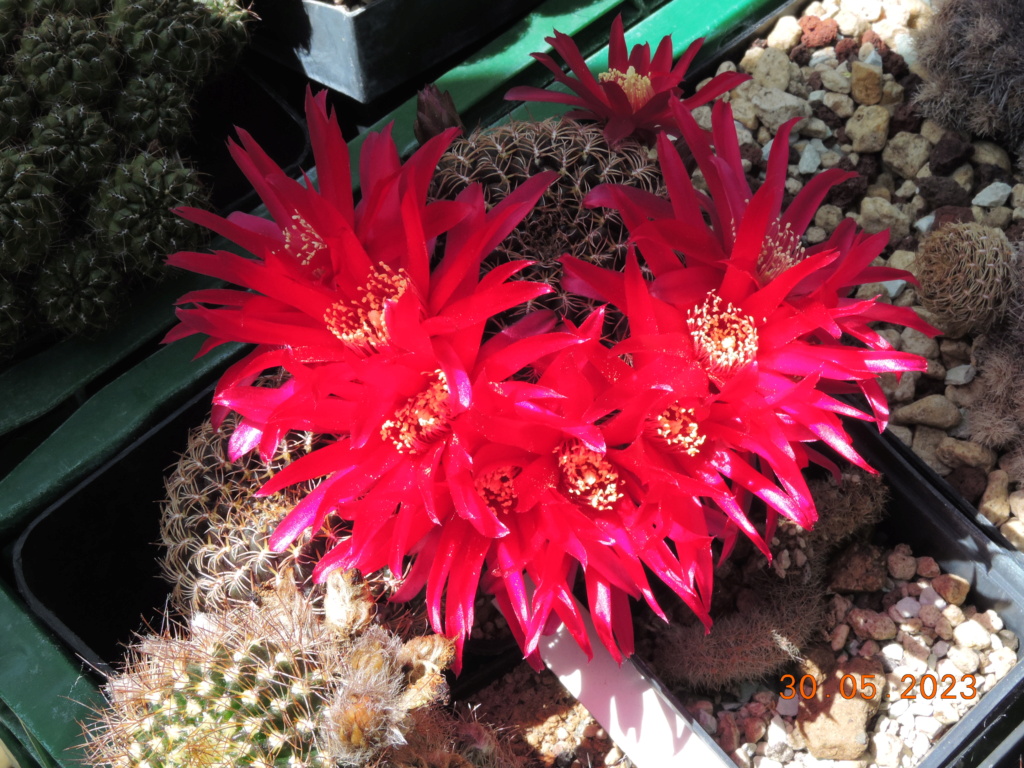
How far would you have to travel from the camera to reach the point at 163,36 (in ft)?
4.92

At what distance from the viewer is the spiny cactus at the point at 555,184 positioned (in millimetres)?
1074

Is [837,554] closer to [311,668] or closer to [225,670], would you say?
[311,668]

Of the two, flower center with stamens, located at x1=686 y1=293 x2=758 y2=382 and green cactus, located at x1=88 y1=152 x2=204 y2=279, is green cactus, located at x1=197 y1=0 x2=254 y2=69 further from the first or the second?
flower center with stamens, located at x1=686 y1=293 x2=758 y2=382

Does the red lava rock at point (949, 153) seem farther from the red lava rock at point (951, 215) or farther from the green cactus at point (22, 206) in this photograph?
the green cactus at point (22, 206)

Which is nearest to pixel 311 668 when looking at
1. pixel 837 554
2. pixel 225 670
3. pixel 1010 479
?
pixel 225 670

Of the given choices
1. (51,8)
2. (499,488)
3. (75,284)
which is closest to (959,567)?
(499,488)

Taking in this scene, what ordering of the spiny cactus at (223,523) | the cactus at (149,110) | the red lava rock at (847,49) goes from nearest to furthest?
the spiny cactus at (223,523) → the cactus at (149,110) → the red lava rock at (847,49)

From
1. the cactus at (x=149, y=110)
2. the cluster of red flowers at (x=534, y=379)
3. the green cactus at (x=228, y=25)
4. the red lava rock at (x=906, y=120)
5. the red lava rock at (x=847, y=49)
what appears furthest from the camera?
the red lava rock at (x=847, y=49)

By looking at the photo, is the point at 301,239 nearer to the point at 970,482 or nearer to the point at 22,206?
the point at 22,206

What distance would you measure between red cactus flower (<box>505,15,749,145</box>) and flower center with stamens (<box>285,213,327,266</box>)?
427mm

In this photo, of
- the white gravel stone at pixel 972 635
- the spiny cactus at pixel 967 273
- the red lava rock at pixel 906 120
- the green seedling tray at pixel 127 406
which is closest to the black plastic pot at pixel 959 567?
the white gravel stone at pixel 972 635

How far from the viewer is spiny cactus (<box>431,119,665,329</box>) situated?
1074 millimetres

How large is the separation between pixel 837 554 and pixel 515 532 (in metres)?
0.79

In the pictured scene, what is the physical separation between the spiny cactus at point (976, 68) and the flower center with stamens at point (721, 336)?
3.72 ft
